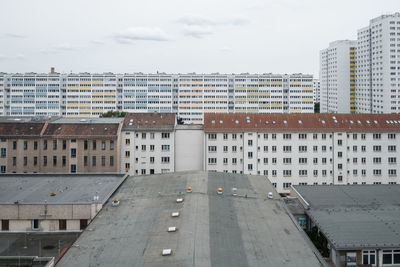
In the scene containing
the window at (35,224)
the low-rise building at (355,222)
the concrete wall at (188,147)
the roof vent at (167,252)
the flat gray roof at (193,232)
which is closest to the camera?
the roof vent at (167,252)

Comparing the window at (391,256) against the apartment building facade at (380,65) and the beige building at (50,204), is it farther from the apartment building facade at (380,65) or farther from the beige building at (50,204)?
the apartment building facade at (380,65)

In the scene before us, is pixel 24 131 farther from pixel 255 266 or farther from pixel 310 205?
pixel 255 266

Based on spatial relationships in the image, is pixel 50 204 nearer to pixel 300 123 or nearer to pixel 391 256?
pixel 391 256

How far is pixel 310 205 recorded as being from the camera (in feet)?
149

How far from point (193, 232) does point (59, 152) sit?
3969 cm

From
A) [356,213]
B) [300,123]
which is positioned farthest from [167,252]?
[300,123]

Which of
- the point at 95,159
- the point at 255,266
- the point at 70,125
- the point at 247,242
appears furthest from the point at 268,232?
the point at 70,125

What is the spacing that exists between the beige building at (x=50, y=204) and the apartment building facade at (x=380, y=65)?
14795 cm

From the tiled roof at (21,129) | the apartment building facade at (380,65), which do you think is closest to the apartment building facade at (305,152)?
the tiled roof at (21,129)

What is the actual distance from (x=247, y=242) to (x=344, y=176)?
42190 millimetres

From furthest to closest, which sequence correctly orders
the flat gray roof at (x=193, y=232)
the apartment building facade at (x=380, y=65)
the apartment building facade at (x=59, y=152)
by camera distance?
the apartment building facade at (x=380, y=65)
the apartment building facade at (x=59, y=152)
the flat gray roof at (x=193, y=232)

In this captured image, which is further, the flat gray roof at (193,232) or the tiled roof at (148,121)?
the tiled roof at (148,121)

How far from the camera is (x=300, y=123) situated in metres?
70.1

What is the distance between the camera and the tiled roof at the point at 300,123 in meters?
69.3
